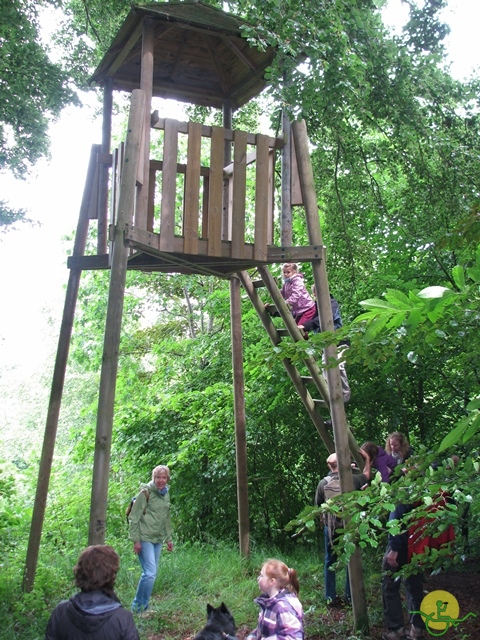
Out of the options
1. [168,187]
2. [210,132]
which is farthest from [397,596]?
[210,132]

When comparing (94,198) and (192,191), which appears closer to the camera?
(192,191)

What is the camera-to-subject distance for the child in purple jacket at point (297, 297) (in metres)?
7.41

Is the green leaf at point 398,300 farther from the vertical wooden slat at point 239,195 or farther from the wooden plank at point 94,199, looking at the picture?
the wooden plank at point 94,199

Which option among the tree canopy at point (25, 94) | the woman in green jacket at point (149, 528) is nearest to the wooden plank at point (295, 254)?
the woman in green jacket at point (149, 528)

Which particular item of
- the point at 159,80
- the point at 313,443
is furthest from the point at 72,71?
the point at 313,443

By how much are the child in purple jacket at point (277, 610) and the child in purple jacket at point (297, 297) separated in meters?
3.88

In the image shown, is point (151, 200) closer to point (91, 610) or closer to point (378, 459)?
point (378, 459)

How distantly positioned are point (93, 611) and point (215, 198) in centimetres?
399

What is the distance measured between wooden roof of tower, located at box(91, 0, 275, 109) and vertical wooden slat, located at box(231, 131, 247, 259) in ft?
3.66

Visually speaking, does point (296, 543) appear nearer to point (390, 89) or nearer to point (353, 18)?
point (390, 89)

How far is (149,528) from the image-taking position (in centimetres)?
674

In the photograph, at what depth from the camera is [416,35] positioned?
721cm

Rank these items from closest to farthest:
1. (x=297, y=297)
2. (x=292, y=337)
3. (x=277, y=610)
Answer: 1. (x=277, y=610)
2. (x=292, y=337)
3. (x=297, y=297)

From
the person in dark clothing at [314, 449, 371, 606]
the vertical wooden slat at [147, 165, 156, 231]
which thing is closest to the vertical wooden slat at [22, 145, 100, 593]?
the vertical wooden slat at [147, 165, 156, 231]
